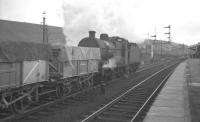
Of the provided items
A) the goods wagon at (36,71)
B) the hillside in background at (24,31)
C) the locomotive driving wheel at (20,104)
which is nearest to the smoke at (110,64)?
the goods wagon at (36,71)

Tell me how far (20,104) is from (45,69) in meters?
1.93

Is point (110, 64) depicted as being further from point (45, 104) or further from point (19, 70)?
point (19, 70)

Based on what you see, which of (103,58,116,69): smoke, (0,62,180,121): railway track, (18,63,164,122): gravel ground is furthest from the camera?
(103,58,116,69): smoke

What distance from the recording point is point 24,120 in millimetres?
9352

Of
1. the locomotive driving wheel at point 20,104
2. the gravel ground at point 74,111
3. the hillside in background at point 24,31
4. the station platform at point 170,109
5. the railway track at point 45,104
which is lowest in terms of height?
the station platform at point 170,109

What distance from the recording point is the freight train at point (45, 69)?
919 centimetres

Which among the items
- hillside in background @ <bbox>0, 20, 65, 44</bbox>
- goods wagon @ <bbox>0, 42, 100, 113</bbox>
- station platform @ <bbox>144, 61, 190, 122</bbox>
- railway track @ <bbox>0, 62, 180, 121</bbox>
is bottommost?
station platform @ <bbox>144, 61, 190, 122</bbox>

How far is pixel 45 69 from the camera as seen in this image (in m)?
11.7

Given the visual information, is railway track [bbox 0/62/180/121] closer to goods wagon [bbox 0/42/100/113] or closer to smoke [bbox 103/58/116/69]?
goods wagon [bbox 0/42/100/113]

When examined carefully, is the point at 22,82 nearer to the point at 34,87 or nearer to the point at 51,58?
the point at 34,87

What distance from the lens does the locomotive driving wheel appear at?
32.6 ft

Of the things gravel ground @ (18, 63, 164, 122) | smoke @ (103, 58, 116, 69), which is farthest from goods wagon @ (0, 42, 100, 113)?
smoke @ (103, 58, 116, 69)

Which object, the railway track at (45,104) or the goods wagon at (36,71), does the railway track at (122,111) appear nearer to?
the railway track at (45,104)

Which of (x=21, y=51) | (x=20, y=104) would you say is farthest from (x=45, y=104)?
(x=21, y=51)
